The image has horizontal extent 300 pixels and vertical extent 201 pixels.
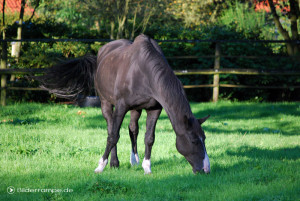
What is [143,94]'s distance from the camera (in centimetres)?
448

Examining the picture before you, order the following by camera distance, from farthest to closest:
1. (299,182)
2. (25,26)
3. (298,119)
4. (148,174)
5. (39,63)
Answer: (25,26) → (39,63) → (298,119) → (148,174) → (299,182)

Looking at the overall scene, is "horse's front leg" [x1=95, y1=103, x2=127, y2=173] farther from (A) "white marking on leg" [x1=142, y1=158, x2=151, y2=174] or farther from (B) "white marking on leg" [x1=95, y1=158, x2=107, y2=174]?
(A) "white marking on leg" [x1=142, y1=158, x2=151, y2=174]

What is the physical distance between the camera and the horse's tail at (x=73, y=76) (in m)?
5.97

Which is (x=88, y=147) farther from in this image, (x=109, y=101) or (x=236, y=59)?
(x=236, y=59)

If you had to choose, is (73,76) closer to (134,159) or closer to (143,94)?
(134,159)

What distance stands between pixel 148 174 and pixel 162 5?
454 inches

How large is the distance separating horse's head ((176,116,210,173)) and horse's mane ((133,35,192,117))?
140mm

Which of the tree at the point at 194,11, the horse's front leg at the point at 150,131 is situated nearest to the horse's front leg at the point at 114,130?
the horse's front leg at the point at 150,131

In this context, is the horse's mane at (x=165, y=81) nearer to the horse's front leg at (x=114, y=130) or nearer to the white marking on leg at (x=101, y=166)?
the horse's front leg at (x=114, y=130)

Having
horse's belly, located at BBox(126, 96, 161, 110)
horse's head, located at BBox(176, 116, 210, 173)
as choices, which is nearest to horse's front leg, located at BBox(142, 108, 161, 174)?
horse's belly, located at BBox(126, 96, 161, 110)

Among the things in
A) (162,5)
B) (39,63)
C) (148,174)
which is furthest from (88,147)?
(162,5)

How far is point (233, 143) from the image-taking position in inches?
251

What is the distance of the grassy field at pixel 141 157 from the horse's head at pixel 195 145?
0.63 feet

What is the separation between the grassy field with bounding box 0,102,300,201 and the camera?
3.84m
